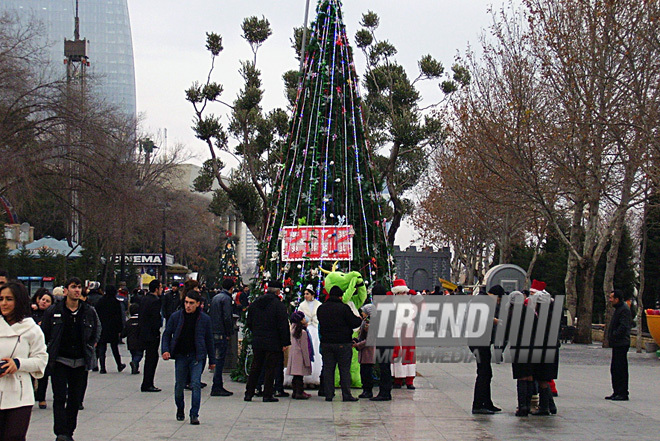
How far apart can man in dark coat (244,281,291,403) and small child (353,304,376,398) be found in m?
1.38

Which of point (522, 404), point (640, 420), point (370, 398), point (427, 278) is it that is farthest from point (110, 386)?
point (427, 278)

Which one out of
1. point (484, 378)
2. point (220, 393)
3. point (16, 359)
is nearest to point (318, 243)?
point (220, 393)

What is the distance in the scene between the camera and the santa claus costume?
48.3 ft

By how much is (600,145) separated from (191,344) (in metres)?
16.9

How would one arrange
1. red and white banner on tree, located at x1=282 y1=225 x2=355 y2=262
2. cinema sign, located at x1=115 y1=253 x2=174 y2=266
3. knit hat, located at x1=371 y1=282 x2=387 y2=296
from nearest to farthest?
knit hat, located at x1=371 y1=282 x2=387 y2=296
red and white banner on tree, located at x1=282 y1=225 x2=355 y2=262
cinema sign, located at x1=115 y1=253 x2=174 y2=266

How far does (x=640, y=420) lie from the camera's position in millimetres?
11852

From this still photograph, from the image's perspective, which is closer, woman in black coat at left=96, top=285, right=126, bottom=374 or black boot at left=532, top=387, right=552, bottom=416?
black boot at left=532, top=387, right=552, bottom=416

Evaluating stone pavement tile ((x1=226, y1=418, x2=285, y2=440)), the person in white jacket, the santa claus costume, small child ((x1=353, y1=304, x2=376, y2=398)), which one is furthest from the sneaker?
the person in white jacket

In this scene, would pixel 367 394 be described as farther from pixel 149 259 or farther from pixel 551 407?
pixel 149 259

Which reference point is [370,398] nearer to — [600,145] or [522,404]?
[522,404]

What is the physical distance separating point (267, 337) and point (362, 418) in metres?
2.12

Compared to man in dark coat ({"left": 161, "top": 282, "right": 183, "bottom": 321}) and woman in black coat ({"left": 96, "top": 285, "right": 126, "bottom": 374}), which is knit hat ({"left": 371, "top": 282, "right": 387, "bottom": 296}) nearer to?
woman in black coat ({"left": 96, "top": 285, "right": 126, "bottom": 374})

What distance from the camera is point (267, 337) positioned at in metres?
13.1

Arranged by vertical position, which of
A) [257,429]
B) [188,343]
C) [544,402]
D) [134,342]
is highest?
[188,343]
